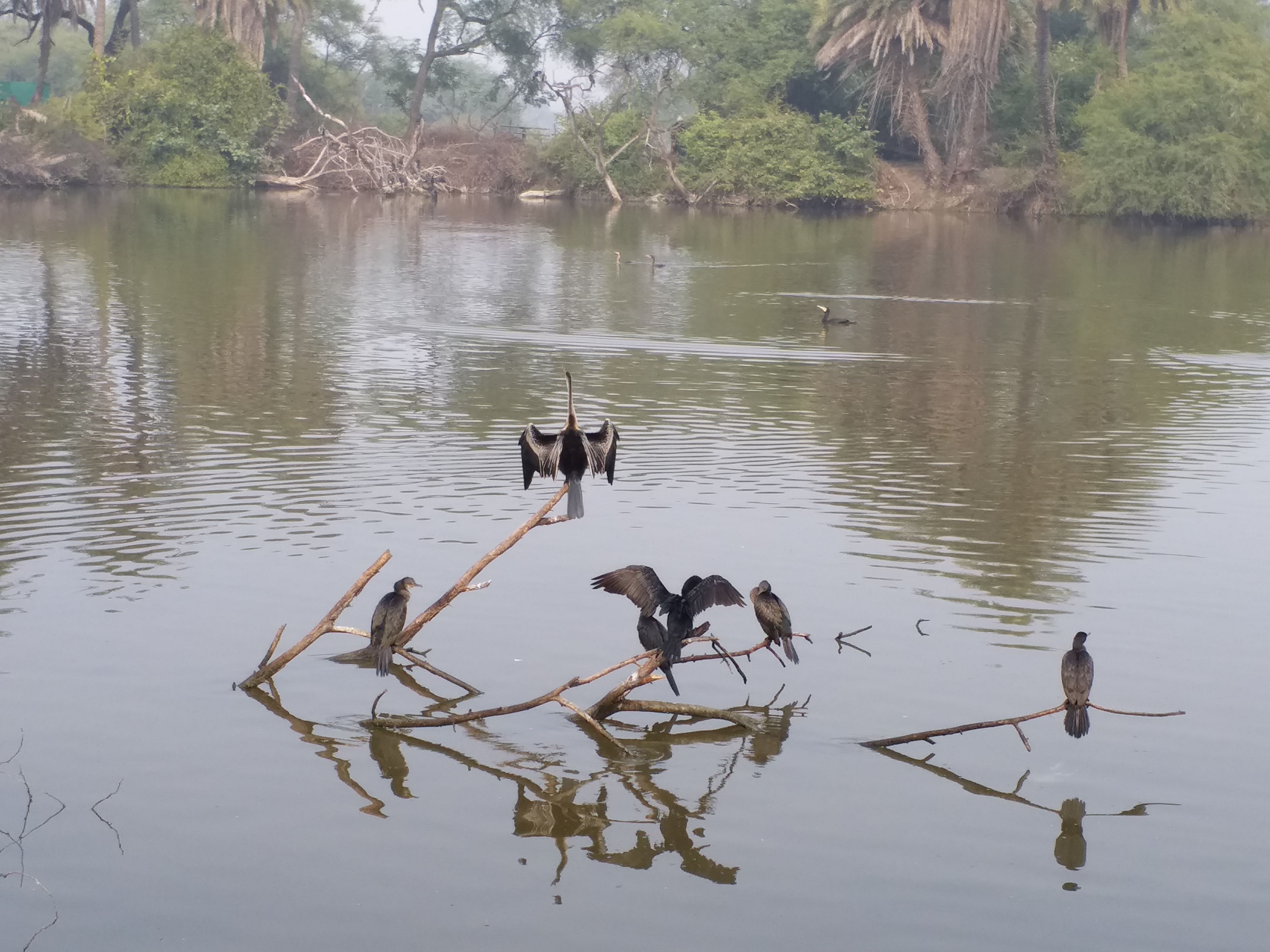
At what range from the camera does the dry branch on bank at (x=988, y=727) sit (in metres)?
6.00

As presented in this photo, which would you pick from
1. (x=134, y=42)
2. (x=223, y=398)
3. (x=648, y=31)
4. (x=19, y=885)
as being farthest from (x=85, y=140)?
(x=19, y=885)

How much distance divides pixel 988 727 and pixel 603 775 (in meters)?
1.63

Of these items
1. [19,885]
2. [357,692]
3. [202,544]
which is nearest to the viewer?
[19,885]

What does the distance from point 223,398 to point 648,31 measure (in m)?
45.5

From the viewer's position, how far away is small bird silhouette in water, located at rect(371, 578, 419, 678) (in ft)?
23.9

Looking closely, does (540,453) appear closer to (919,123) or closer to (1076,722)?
(1076,722)

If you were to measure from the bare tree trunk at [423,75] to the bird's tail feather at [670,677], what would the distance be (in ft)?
168

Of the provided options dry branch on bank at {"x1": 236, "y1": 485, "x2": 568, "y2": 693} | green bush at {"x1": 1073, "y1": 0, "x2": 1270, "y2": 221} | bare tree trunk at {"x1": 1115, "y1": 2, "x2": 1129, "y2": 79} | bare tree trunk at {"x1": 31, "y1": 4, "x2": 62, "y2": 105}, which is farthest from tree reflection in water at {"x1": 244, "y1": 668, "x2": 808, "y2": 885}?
bare tree trunk at {"x1": 31, "y1": 4, "x2": 62, "y2": 105}

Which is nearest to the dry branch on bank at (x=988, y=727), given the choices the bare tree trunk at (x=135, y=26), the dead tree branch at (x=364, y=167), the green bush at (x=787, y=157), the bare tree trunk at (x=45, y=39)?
the green bush at (x=787, y=157)

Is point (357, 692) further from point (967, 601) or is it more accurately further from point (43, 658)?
point (967, 601)

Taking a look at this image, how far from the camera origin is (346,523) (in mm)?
10258

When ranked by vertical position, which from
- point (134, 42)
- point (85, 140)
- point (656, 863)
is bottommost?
point (656, 863)

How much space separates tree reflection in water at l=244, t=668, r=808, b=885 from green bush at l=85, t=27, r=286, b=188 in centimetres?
4841

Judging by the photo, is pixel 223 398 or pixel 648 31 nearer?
pixel 223 398
